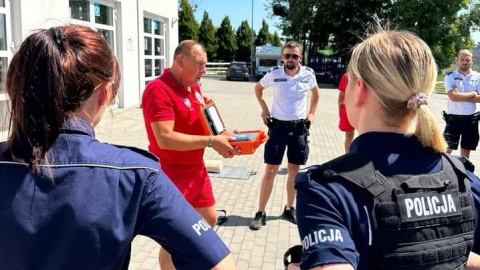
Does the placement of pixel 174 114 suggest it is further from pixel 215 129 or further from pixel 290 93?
pixel 290 93

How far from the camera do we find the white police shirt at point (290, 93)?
196 inches

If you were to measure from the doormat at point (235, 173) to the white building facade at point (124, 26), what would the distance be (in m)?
3.22

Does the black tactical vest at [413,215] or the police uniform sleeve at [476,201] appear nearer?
the black tactical vest at [413,215]

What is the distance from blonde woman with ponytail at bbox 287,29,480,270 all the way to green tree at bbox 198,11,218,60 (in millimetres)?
49455

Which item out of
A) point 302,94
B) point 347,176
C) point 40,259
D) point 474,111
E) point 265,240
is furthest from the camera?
point 474,111

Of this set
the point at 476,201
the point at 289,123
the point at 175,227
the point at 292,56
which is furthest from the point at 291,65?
the point at 175,227

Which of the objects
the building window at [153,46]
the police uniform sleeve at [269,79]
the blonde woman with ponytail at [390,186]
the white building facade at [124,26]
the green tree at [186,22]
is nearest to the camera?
the blonde woman with ponytail at [390,186]

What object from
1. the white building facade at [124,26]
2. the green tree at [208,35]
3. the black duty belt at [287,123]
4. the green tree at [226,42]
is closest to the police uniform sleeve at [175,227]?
the black duty belt at [287,123]

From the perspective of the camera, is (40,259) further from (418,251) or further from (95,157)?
(418,251)

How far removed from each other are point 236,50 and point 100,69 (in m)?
55.6

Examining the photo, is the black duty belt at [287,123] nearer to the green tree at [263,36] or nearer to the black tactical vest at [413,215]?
the black tactical vest at [413,215]

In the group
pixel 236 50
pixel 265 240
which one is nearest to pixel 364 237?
pixel 265 240

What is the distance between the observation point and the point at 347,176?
1.27 m

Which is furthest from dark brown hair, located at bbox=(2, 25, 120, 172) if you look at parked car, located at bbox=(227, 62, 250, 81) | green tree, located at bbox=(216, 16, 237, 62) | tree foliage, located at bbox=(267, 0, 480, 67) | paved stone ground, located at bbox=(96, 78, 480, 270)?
green tree, located at bbox=(216, 16, 237, 62)
